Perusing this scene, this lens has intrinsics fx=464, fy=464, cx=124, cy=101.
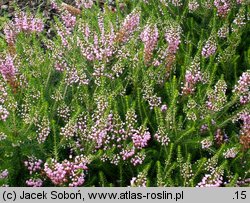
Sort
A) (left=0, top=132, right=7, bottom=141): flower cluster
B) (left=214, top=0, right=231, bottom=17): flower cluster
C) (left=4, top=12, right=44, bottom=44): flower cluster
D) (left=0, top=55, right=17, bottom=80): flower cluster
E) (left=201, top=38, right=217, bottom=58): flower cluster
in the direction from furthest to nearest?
(left=214, top=0, right=231, bottom=17): flower cluster → (left=4, top=12, right=44, bottom=44): flower cluster → (left=201, top=38, right=217, bottom=58): flower cluster → (left=0, top=55, right=17, bottom=80): flower cluster → (left=0, top=132, right=7, bottom=141): flower cluster

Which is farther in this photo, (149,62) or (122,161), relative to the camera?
(149,62)

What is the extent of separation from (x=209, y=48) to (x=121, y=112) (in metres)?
0.96

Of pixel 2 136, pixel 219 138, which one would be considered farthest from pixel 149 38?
pixel 2 136

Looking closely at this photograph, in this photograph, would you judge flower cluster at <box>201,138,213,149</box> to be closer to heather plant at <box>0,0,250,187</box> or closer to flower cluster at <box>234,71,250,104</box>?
heather plant at <box>0,0,250,187</box>

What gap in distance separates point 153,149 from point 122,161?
0.26 metres

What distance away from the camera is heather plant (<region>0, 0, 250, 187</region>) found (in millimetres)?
3143

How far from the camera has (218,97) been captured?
3.25 meters

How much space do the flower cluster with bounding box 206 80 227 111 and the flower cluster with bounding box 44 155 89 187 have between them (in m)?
1.01

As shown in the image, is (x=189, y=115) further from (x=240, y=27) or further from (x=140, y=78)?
(x=240, y=27)

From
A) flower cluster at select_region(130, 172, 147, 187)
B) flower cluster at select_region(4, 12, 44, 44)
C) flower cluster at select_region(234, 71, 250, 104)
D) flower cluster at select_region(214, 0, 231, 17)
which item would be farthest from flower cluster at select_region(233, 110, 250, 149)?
flower cluster at select_region(4, 12, 44, 44)

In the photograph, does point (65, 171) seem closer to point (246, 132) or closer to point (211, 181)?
point (211, 181)
